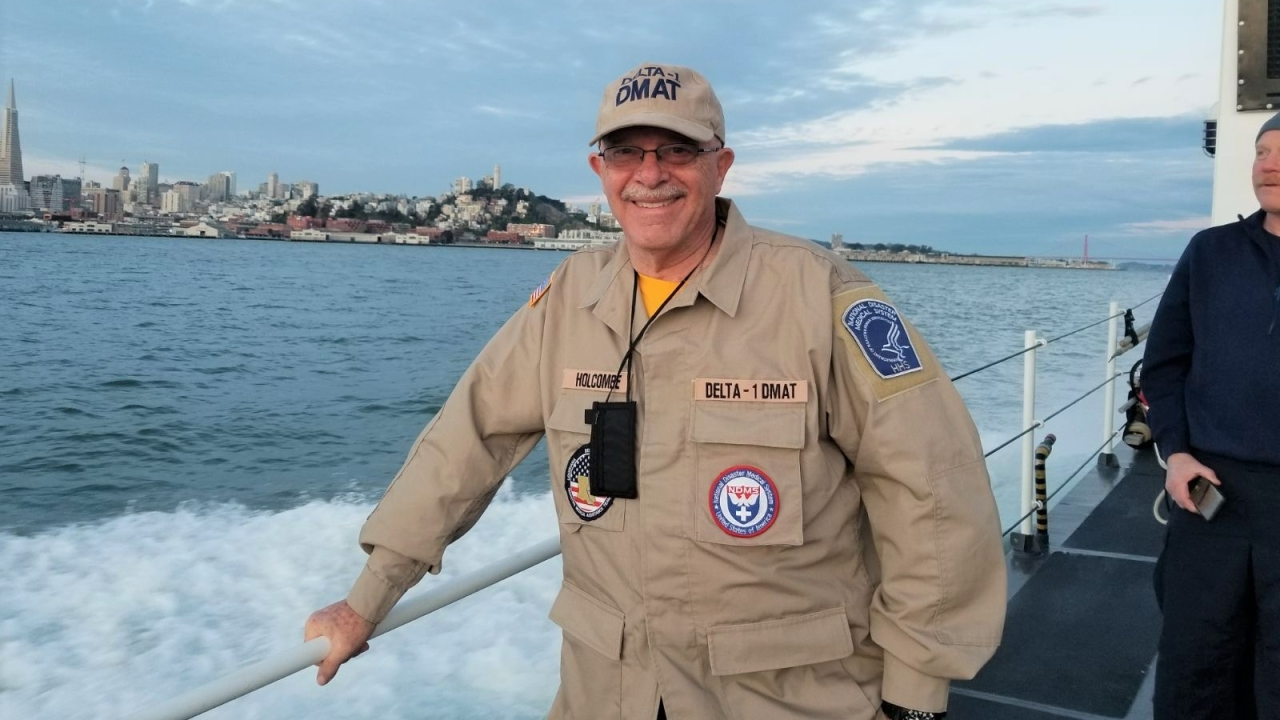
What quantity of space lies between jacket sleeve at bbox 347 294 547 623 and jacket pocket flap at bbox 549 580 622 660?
0.20 m

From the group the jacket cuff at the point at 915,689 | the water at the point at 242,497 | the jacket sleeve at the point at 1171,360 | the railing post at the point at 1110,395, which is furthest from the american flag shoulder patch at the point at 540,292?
the water at the point at 242,497

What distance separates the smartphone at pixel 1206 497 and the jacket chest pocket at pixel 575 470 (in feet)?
3.94

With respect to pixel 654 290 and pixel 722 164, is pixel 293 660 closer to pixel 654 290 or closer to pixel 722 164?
pixel 654 290

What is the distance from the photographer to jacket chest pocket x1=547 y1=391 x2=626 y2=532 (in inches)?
51.9

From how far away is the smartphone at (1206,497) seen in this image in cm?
184

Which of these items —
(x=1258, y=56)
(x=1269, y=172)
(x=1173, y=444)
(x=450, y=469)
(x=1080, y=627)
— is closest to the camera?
(x=450, y=469)

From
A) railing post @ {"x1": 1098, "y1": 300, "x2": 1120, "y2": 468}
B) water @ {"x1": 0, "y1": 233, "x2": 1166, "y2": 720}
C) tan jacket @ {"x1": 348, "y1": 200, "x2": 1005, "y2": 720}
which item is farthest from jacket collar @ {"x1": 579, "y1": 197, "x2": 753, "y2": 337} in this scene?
water @ {"x1": 0, "y1": 233, "x2": 1166, "y2": 720}

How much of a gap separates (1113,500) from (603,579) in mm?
3461

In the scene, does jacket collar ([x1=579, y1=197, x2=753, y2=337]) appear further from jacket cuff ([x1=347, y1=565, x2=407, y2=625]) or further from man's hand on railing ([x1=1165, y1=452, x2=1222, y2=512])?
man's hand on railing ([x1=1165, y1=452, x2=1222, y2=512])

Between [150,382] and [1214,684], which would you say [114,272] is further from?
[1214,684]

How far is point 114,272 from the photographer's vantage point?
4466cm

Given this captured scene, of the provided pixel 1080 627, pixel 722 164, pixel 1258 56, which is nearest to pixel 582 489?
pixel 722 164

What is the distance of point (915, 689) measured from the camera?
1271 mm

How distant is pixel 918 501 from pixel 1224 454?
0.96m
